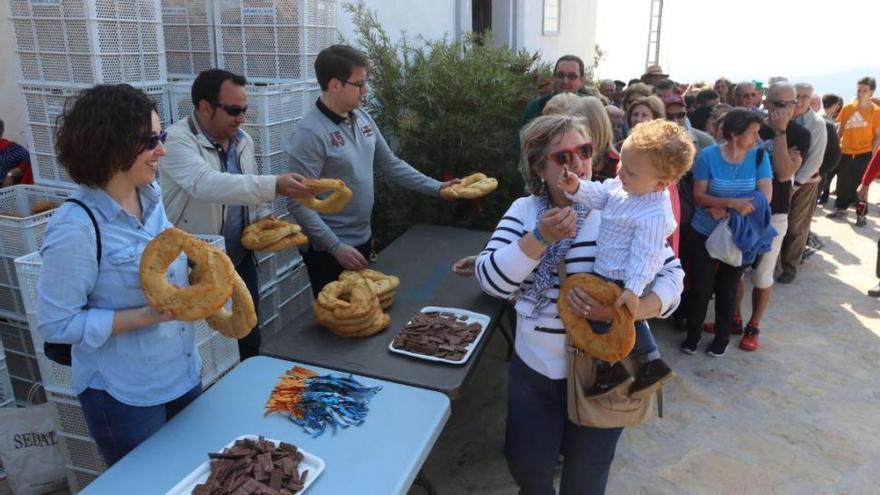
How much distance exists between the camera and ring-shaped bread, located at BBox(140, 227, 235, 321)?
5.66ft

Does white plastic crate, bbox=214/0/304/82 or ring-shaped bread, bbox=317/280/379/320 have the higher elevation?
white plastic crate, bbox=214/0/304/82

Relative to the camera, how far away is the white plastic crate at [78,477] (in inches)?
111

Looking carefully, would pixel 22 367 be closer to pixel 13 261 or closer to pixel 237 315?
pixel 13 261

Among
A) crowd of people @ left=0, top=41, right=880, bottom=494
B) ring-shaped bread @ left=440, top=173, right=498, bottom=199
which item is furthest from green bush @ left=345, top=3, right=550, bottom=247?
crowd of people @ left=0, top=41, right=880, bottom=494

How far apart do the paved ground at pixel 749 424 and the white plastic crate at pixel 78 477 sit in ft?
1.83

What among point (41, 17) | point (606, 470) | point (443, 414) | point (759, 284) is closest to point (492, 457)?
point (606, 470)

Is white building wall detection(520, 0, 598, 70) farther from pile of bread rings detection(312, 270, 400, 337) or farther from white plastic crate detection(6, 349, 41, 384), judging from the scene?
white plastic crate detection(6, 349, 41, 384)

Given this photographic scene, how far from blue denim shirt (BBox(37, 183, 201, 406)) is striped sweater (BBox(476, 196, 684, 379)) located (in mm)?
1074

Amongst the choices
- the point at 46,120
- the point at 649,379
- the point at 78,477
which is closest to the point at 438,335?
the point at 649,379

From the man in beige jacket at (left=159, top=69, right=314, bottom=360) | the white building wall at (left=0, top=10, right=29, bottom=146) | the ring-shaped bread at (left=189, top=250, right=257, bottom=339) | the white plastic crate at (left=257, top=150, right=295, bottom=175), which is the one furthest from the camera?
the white building wall at (left=0, top=10, right=29, bottom=146)

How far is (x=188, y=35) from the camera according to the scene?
14.6ft

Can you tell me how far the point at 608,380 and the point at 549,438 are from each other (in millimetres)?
339

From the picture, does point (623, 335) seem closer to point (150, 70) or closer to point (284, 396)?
point (284, 396)

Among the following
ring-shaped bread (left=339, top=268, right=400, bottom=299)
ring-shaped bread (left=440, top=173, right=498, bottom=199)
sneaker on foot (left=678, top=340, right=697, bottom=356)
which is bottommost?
sneaker on foot (left=678, top=340, right=697, bottom=356)
